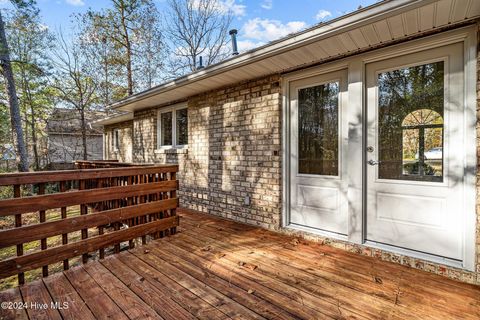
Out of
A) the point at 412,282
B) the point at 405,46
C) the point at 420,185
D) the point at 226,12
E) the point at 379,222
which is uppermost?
the point at 226,12

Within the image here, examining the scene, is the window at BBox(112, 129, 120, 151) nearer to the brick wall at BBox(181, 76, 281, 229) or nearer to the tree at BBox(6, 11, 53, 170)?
the tree at BBox(6, 11, 53, 170)

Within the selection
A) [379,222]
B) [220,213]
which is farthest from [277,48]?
[220,213]

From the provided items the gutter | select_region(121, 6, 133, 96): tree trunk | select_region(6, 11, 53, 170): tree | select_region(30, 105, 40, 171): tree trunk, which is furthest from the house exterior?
select_region(30, 105, 40, 171): tree trunk

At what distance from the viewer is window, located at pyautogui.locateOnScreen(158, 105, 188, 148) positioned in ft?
19.2

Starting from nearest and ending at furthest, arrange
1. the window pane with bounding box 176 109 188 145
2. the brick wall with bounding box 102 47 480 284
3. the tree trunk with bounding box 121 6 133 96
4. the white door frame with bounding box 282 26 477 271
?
1. the white door frame with bounding box 282 26 477 271
2. the brick wall with bounding box 102 47 480 284
3. the window pane with bounding box 176 109 188 145
4. the tree trunk with bounding box 121 6 133 96

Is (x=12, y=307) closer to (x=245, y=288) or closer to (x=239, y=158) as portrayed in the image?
(x=245, y=288)

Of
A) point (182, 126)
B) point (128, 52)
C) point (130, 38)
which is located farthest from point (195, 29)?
point (182, 126)

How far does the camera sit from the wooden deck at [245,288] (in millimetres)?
1887

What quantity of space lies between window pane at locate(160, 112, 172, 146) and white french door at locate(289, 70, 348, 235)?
3602 mm

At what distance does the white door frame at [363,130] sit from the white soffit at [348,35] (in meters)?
0.12

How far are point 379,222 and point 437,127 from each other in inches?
46.2

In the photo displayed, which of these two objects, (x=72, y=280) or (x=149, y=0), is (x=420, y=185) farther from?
(x=149, y=0)

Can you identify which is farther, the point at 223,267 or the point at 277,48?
the point at 277,48

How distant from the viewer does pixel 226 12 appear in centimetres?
1302
